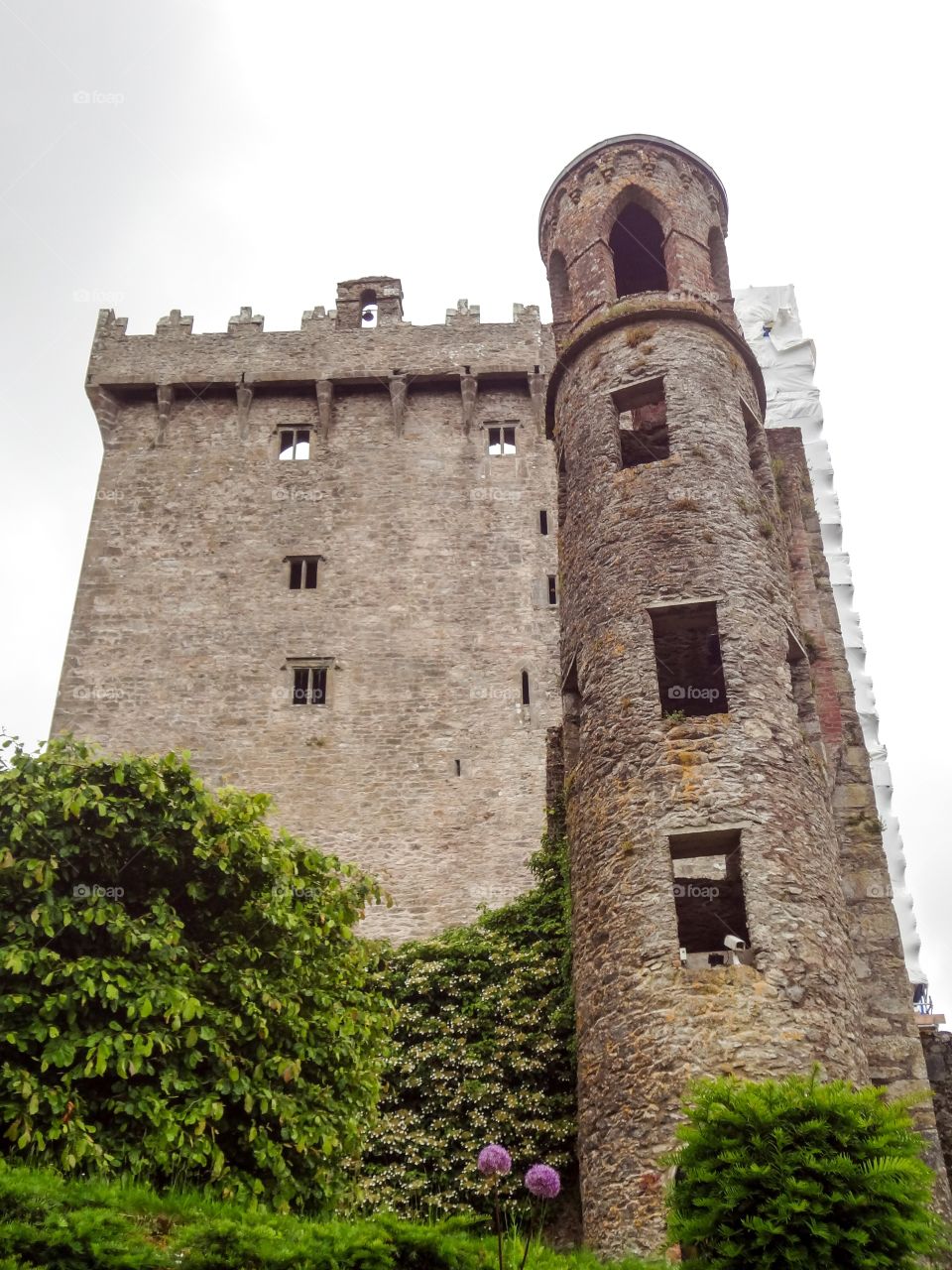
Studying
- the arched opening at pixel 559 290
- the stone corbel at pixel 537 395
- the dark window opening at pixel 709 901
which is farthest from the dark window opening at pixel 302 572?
the dark window opening at pixel 709 901

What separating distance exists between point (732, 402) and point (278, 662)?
14.4m

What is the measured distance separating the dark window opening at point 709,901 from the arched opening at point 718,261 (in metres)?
8.38

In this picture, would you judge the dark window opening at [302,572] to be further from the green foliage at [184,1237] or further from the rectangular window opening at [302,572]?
the green foliage at [184,1237]

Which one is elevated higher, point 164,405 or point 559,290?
point 164,405

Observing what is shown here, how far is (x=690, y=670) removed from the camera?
49.8 ft

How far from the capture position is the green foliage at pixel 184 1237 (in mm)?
7469

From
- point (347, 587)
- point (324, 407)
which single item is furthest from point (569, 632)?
point (324, 407)

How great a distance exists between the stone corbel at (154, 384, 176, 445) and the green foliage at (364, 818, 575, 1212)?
17.2m

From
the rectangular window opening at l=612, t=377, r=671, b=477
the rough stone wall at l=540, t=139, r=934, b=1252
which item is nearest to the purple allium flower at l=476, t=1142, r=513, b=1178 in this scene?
the rough stone wall at l=540, t=139, r=934, b=1252

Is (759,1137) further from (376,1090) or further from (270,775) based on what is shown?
(270,775)

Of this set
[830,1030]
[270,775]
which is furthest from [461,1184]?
[270,775]

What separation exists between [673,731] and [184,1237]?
6.54 meters

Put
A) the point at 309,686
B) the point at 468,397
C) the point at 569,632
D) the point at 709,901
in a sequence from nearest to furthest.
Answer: the point at 709,901 → the point at 569,632 → the point at 309,686 → the point at 468,397

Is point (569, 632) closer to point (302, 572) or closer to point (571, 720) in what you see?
point (571, 720)
